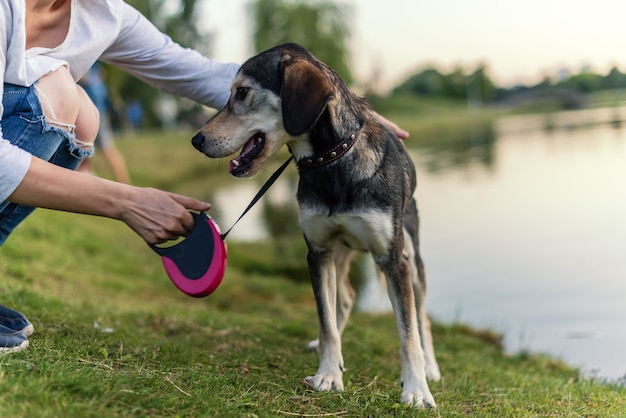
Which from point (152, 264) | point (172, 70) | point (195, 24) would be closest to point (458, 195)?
point (152, 264)

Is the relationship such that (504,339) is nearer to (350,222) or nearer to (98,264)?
(350,222)

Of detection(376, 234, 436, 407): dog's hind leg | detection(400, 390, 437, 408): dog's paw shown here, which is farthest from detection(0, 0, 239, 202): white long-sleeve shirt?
detection(400, 390, 437, 408): dog's paw

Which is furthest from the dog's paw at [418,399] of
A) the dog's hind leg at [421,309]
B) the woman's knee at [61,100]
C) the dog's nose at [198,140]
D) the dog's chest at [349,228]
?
the woman's knee at [61,100]

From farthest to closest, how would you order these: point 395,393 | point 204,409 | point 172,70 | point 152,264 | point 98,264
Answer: point 152,264, point 98,264, point 172,70, point 395,393, point 204,409

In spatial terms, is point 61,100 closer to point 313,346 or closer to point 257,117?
point 257,117

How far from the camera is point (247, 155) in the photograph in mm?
3617

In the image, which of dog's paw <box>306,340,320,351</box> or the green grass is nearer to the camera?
the green grass

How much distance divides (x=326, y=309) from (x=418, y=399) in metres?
0.72

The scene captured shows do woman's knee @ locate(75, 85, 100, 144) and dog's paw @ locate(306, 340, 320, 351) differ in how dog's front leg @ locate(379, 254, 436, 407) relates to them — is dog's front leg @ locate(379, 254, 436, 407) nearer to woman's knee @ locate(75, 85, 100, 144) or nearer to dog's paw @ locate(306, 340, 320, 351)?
dog's paw @ locate(306, 340, 320, 351)

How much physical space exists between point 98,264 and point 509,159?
1380cm

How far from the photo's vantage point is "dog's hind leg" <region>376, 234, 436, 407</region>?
351 centimetres

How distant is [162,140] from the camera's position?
98.6ft

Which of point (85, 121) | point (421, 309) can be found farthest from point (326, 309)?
point (85, 121)

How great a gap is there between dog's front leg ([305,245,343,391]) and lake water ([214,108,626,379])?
2.50m
